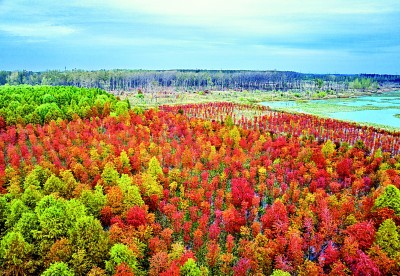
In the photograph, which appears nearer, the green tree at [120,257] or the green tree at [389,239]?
the green tree at [120,257]

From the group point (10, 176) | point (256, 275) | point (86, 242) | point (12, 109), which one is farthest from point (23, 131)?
point (256, 275)

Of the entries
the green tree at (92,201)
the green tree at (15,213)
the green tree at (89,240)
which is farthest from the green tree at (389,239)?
the green tree at (15,213)

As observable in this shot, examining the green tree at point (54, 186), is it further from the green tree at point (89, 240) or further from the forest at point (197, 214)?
the green tree at point (89, 240)

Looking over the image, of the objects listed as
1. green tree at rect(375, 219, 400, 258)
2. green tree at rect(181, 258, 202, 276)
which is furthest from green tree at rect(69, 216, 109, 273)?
green tree at rect(375, 219, 400, 258)

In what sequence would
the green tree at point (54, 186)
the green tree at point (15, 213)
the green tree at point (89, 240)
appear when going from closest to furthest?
the green tree at point (89, 240)
the green tree at point (15, 213)
the green tree at point (54, 186)

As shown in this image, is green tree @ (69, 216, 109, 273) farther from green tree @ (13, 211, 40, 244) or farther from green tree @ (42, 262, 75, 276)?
green tree @ (13, 211, 40, 244)

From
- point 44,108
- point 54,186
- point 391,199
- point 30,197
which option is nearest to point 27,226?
point 30,197

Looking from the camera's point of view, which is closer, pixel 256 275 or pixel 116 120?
pixel 256 275

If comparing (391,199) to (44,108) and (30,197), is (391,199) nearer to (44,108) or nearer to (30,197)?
(30,197)

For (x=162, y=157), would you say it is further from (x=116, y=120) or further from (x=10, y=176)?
(x=116, y=120)

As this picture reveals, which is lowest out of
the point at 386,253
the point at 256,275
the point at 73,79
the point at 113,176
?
the point at 256,275

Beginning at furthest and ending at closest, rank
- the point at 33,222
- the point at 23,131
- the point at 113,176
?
the point at 23,131
the point at 113,176
the point at 33,222
